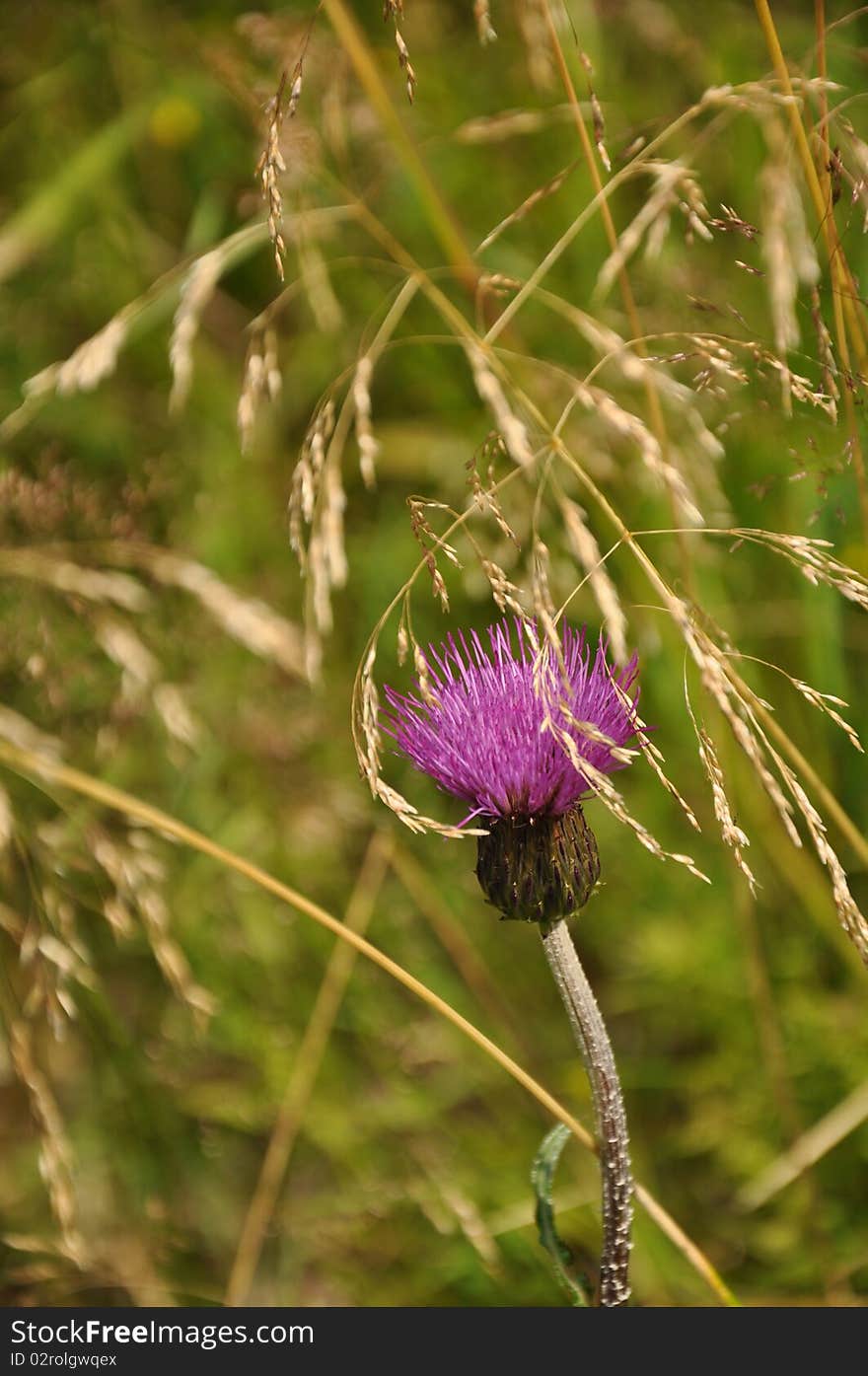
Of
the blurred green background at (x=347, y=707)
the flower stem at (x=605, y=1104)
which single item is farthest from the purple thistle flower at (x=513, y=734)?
the blurred green background at (x=347, y=707)

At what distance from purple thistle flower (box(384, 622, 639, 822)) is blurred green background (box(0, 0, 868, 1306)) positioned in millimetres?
396

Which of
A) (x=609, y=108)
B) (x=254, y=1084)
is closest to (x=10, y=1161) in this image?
(x=254, y=1084)

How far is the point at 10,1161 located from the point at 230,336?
4.86ft

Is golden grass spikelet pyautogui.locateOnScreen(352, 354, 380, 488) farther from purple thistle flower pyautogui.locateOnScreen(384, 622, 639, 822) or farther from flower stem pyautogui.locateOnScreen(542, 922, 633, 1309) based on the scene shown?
flower stem pyautogui.locateOnScreen(542, 922, 633, 1309)

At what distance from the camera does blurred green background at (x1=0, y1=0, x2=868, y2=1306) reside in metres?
1.50

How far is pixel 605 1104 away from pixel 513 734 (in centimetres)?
30

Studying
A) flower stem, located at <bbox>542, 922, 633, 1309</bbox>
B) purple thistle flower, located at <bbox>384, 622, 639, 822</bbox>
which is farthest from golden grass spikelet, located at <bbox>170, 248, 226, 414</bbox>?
flower stem, located at <bbox>542, 922, 633, 1309</bbox>

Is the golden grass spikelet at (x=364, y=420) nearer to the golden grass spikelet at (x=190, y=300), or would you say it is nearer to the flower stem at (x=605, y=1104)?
the golden grass spikelet at (x=190, y=300)

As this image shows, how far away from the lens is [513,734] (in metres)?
0.90

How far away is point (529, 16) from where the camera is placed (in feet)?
4.18

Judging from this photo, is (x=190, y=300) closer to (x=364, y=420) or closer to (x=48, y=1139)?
(x=364, y=420)

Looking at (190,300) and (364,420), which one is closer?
(364,420)

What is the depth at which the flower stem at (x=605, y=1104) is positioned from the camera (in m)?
0.92

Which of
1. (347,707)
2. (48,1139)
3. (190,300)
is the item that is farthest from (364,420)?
(347,707)
